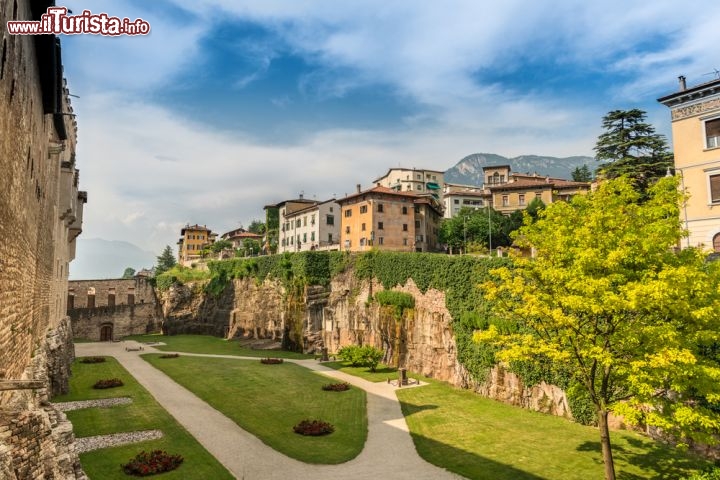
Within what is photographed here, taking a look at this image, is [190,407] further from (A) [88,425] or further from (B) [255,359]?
(B) [255,359]

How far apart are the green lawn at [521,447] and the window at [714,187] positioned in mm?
18418

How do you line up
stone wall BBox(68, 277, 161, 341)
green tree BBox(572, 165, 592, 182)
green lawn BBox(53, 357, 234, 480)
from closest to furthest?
1. green lawn BBox(53, 357, 234, 480)
2. stone wall BBox(68, 277, 161, 341)
3. green tree BBox(572, 165, 592, 182)

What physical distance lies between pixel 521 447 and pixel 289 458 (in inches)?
458

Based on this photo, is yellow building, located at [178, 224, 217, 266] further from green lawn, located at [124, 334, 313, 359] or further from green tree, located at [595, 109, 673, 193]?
green tree, located at [595, 109, 673, 193]

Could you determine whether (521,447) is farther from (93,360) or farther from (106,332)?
(106,332)

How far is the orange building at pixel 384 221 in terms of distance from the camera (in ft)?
215

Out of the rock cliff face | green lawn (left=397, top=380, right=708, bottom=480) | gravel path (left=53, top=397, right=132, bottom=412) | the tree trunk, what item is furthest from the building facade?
the tree trunk

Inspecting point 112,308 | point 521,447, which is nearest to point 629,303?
point 521,447

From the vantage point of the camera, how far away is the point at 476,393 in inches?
1238

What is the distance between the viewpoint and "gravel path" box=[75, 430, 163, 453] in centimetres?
1986

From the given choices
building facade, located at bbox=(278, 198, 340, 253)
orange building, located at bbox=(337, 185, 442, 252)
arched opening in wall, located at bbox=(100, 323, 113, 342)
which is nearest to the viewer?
arched opening in wall, located at bbox=(100, 323, 113, 342)

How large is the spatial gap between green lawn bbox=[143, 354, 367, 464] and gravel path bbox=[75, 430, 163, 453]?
15.4 feet

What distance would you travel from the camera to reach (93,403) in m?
27.1

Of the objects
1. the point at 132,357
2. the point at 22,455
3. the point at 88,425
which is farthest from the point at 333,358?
the point at 22,455
